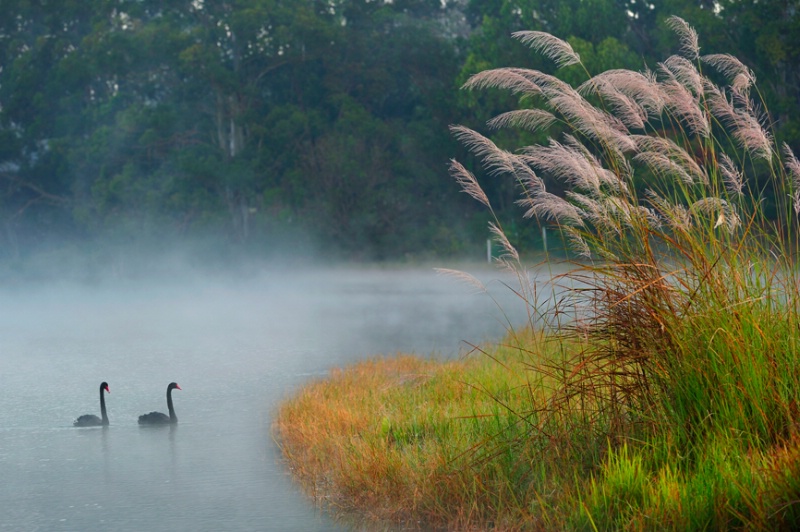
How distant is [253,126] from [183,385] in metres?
28.2

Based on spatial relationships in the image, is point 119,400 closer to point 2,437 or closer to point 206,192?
point 2,437

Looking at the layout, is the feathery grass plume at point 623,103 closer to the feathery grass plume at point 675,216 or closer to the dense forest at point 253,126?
the feathery grass plume at point 675,216

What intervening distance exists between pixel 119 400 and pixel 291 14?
3042cm

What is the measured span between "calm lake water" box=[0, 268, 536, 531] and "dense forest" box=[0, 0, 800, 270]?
10.6 meters

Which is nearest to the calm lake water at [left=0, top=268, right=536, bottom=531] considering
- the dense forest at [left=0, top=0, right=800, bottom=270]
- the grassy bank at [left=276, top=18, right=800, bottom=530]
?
the grassy bank at [left=276, top=18, right=800, bottom=530]

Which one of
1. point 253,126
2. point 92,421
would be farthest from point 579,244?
point 253,126

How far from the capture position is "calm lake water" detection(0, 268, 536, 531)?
650cm

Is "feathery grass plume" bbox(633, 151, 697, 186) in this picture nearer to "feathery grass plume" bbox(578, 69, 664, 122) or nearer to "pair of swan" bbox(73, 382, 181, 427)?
"feathery grass plume" bbox(578, 69, 664, 122)

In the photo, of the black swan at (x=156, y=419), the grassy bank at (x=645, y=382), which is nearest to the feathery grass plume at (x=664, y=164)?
the grassy bank at (x=645, y=382)

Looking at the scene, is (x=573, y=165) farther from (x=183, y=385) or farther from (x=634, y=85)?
(x=183, y=385)

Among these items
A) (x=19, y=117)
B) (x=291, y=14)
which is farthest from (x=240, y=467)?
(x=19, y=117)

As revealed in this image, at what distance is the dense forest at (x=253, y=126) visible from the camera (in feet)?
125

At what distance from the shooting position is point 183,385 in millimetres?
11789

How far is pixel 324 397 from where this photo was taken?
9.55 m
